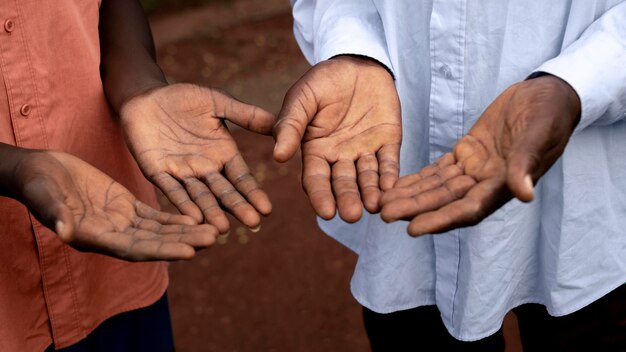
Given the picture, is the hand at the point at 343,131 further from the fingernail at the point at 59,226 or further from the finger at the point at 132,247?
the fingernail at the point at 59,226

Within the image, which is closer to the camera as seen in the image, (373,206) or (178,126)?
(373,206)

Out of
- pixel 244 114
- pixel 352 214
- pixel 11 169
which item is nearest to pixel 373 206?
pixel 352 214

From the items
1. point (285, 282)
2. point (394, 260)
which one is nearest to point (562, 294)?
point (394, 260)

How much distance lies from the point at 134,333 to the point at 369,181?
0.87 metres

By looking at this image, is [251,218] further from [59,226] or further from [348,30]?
[348,30]

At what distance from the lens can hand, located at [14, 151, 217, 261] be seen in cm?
164

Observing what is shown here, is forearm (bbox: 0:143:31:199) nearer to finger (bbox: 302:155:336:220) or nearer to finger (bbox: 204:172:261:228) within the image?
finger (bbox: 204:172:261:228)

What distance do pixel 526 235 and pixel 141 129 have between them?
1026mm

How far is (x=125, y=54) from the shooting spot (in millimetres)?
2156

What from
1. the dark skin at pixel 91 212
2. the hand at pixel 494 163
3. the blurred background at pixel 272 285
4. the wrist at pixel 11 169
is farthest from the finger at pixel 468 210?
the blurred background at pixel 272 285

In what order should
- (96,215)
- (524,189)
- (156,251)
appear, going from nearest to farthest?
(524,189) → (156,251) → (96,215)

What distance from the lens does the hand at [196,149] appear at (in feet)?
6.20

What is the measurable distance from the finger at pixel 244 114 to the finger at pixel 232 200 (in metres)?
0.16

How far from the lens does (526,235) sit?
6.49 ft
